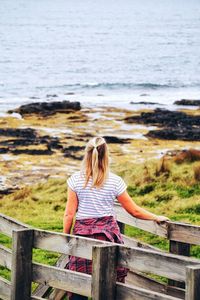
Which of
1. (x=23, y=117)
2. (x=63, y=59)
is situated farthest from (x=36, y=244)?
(x=63, y=59)

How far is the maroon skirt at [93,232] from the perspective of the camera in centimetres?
730

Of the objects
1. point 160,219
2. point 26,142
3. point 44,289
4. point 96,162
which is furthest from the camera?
point 26,142

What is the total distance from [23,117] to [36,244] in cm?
3913

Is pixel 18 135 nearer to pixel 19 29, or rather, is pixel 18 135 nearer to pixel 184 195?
pixel 184 195

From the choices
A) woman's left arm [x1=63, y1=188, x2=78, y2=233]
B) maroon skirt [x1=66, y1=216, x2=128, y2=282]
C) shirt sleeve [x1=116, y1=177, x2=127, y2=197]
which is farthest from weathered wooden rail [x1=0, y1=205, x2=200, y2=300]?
shirt sleeve [x1=116, y1=177, x2=127, y2=197]

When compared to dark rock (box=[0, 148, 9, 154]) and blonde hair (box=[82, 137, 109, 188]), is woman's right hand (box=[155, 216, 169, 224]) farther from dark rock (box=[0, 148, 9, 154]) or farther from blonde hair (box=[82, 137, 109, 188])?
dark rock (box=[0, 148, 9, 154])

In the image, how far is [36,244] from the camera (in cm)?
745

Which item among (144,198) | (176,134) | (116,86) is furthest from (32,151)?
(116,86)

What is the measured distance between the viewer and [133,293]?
6531 mm

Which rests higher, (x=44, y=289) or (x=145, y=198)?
(x=44, y=289)

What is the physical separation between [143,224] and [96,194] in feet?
3.84

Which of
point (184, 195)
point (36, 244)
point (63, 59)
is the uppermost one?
point (36, 244)

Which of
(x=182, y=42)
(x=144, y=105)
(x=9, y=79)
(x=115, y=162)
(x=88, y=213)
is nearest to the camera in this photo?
(x=88, y=213)

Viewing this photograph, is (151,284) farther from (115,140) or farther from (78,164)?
(115,140)
